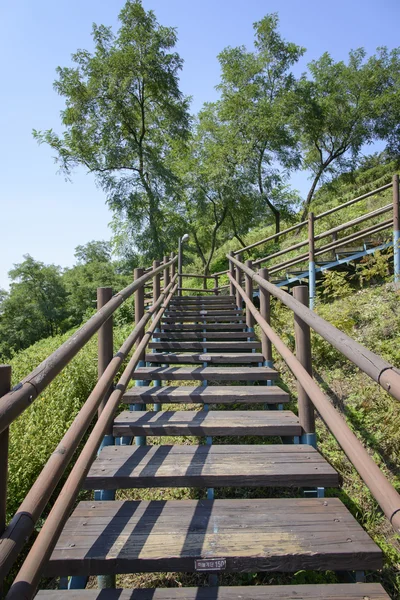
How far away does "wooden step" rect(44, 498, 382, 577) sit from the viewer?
168 cm

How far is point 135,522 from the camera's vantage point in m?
1.94

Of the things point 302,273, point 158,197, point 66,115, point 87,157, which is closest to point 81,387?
point 302,273

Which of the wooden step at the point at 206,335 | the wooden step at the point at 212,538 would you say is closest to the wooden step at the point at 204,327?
the wooden step at the point at 206,335

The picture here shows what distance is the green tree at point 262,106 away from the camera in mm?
18453

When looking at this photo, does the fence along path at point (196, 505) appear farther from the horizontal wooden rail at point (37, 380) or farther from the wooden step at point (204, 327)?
the wooden step at point (204, 327)

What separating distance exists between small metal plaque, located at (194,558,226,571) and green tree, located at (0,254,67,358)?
33.3 m

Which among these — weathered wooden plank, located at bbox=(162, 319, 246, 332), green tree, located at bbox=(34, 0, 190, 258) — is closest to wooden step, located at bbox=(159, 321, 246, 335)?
weathered wooden plank, located at bbox=(162, 319, 246, 332)

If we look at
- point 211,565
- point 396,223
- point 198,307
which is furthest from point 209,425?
point 396,223

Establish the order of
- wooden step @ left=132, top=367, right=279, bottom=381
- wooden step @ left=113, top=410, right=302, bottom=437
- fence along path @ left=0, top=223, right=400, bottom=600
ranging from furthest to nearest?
wooden step @ left=132, top=367, right=279, bottom=381 → wooden step @ left=113, top=410, right=302, bottom=437 → fence along path @ left=0, top=223, right=400, bottom=600

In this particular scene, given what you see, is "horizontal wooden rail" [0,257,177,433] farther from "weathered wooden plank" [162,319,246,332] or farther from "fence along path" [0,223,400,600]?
"weathered wooden plank" [162,319,246,332]

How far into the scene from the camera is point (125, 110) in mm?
18047

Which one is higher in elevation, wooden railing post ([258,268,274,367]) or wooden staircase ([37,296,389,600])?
wooden railing post ([258,268,274,367])

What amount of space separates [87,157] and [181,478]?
18.6 meters

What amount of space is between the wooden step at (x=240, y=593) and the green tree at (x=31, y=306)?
33.1 metres
